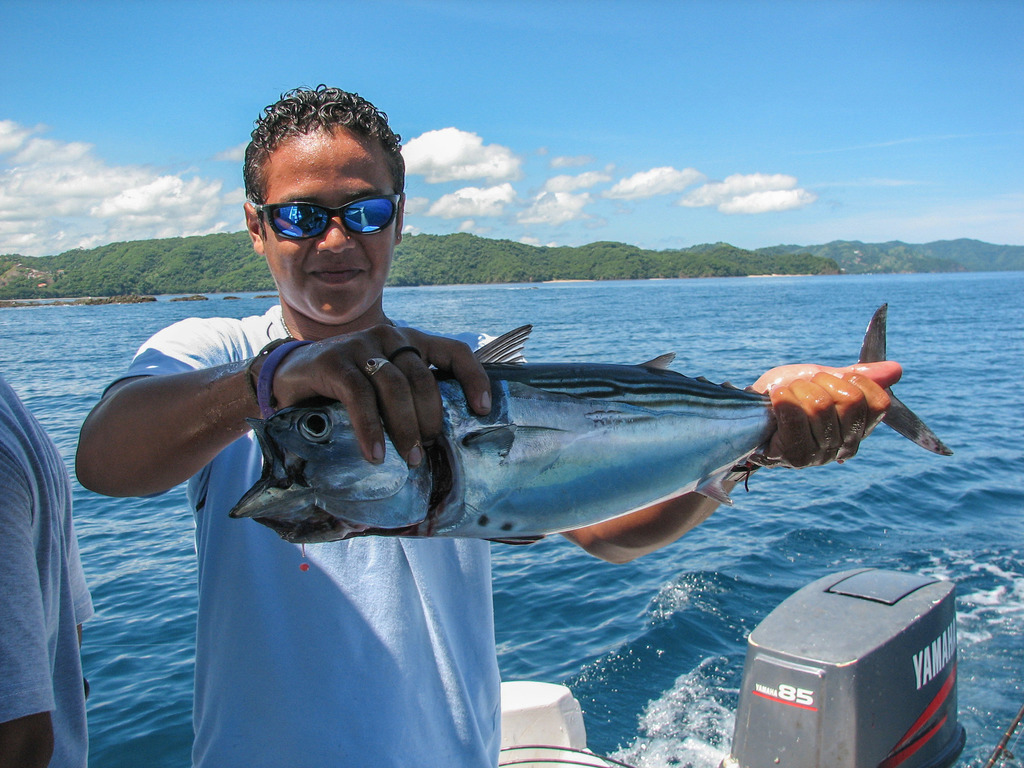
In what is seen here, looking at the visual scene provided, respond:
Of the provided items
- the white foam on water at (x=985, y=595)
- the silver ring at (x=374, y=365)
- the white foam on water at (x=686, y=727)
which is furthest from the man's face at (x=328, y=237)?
the white foam on water at (x=985, y=595)

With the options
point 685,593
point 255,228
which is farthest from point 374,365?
point 685,593

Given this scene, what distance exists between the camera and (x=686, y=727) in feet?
21.1

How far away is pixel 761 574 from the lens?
959 cm

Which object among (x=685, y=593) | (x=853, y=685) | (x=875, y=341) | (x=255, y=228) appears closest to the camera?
(x=255, y=228)

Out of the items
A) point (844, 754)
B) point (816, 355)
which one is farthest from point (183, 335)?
point (816, 355)

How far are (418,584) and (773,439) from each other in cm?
130

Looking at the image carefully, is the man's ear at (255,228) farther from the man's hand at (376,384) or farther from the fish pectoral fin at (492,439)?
the fish pectoral fin at (492,439)

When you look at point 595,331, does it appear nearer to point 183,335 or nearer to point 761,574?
point 761,574

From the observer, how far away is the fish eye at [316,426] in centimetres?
154

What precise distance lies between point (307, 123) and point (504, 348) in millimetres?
1115

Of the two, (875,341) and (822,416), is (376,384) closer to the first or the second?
(822,416)

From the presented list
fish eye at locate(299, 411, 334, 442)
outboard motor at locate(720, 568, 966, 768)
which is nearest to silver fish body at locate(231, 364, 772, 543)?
fish eye at locate(299, 411, 334, 442)

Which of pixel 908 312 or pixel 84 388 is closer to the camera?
pixel 84 388

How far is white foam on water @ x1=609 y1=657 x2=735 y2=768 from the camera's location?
19.7 ft
